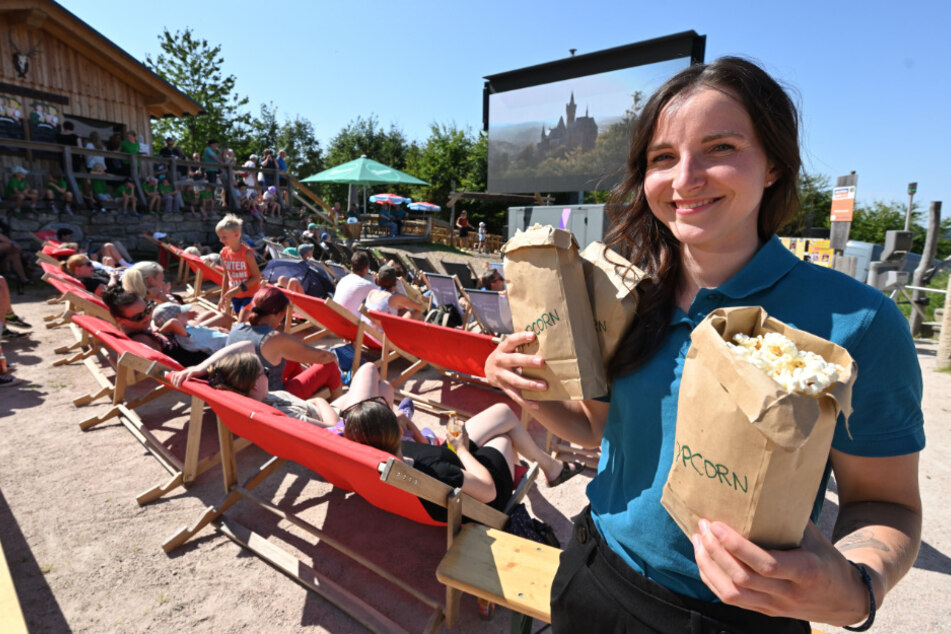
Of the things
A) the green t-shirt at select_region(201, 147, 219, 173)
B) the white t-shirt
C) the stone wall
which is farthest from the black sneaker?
the green t-shirt at select_region(201, 147, 219, 173)

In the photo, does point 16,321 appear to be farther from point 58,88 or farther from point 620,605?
point 620,605

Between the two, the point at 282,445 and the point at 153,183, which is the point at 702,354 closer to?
the point at 282,445

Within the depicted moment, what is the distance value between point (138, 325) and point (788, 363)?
4.80 metres

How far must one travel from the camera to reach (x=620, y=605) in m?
1.00

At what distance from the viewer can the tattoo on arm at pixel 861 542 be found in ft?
2.61

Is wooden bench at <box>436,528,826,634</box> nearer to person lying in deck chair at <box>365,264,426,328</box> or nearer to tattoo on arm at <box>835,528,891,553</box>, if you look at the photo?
tattoo on arm at <box>835,528,891,553</box>

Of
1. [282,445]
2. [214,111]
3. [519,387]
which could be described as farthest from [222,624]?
[214,111]

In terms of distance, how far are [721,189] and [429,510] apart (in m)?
1.81

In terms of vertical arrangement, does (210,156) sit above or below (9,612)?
above

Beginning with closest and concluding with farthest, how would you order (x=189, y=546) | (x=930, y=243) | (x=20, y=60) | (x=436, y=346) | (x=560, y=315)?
(x=560, y=315)
(x=189, y=546)
(x=436, y=346)
(x=930, y=243)
(x=20, y=60)

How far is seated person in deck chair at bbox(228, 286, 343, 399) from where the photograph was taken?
3.69 m

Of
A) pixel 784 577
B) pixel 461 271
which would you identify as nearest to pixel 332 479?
pixel 784 577

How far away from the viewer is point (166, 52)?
70.3 ft

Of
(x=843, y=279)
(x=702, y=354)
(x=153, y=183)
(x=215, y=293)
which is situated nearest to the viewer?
(x=702, y=354)
